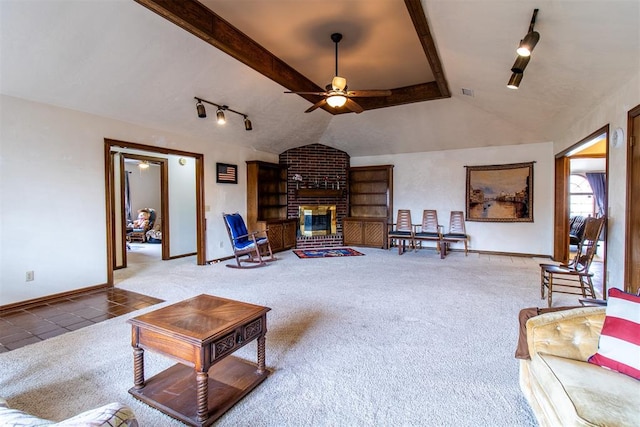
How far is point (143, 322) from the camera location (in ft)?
6.15

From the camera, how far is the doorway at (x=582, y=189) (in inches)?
156

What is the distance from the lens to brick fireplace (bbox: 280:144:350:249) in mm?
7555

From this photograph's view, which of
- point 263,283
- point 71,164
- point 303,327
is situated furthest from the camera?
point 263,283

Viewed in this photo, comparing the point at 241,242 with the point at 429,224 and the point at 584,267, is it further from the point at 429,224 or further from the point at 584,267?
the point at 584,267

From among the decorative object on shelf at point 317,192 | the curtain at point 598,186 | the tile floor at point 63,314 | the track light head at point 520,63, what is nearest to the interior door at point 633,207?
the track light head at point 520,63

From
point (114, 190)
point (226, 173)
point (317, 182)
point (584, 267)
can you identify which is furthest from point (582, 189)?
point (114, 190)

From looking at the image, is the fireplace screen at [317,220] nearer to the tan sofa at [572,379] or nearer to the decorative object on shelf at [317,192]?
the decorative object on shelf at [317,192]

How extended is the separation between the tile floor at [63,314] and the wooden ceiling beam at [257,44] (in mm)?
2975

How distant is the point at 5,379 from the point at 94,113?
10.5ft

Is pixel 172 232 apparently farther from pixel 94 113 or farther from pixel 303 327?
pixel 303 327

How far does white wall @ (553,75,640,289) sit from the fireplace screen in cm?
517

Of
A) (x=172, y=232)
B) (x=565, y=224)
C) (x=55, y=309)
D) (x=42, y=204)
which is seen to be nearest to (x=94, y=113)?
(x=42, y=204)

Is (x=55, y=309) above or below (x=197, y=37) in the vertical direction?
below

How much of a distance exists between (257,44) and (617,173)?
423 cm
